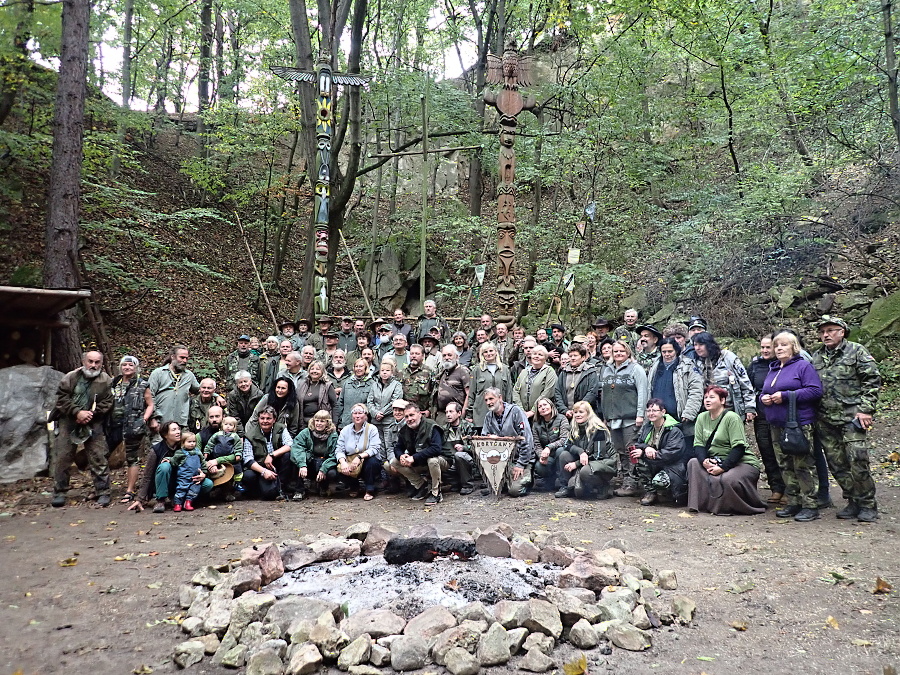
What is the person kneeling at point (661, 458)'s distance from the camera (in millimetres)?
6496

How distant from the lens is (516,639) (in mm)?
3266

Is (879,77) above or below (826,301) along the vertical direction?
above

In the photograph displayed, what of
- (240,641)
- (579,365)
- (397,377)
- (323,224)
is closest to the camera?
(240,641)

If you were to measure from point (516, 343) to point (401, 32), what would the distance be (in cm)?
1544

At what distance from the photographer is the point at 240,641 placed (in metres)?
3.36

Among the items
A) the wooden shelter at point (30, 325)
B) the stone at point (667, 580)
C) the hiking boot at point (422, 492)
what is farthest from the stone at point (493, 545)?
the wooden shelter at point (30, 325)

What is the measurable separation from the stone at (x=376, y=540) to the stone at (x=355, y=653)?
5.27 ft

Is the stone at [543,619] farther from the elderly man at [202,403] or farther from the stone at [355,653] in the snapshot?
the elderly man at [202,403]

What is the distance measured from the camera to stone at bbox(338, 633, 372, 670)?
3125 mm

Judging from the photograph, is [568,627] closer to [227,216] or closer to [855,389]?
[855,389]

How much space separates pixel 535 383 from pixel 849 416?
347cm

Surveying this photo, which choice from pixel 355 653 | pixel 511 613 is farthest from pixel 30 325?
pixel 511 613

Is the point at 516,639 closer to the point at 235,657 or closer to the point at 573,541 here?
the point at 235,657

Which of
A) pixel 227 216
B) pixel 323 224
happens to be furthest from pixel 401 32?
pixel 323 224
